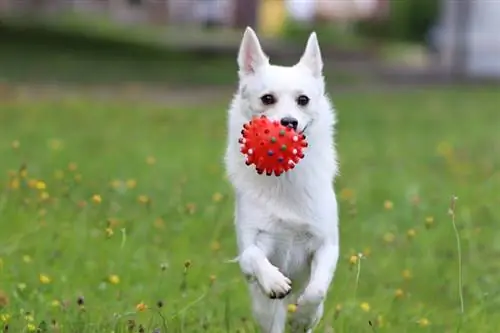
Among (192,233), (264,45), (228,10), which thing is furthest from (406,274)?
(228,10)

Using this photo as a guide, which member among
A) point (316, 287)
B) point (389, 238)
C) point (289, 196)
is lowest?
point (389, 238)

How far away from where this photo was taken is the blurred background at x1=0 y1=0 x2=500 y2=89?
2025 cm

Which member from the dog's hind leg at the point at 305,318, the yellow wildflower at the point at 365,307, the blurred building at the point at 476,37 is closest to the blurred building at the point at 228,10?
the blurred building at the point at 476,37

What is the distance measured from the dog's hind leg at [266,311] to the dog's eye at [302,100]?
2.37 feet

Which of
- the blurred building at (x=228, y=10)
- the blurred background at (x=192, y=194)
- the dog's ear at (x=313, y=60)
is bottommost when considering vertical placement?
the blurred building at (x=228, y=10)

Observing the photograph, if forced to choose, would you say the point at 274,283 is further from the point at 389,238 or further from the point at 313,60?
the point at 389,238

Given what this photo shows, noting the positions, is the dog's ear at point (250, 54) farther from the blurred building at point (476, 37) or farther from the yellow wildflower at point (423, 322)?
the blurred building at point (476, 37)

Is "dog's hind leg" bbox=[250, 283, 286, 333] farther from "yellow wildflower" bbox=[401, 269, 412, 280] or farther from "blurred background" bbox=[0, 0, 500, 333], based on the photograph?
"yellow wildflower" bbox=[401, 269, 412, 280]

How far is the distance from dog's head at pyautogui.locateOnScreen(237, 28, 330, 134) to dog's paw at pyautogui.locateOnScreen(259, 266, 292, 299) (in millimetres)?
530

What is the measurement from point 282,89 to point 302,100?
0.29 feet

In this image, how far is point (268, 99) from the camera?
3768 mm

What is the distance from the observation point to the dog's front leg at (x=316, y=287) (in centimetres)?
363

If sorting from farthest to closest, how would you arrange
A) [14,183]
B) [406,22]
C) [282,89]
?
[406,22]
[14,183]
[282,89]

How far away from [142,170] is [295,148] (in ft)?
17.6
